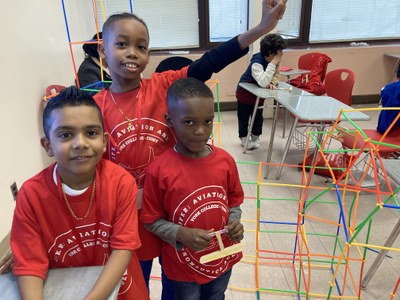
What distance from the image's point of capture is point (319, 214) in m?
2.31

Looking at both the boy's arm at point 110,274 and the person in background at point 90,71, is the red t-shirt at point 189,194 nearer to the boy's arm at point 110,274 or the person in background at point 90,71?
the boy's arm at point 110,274

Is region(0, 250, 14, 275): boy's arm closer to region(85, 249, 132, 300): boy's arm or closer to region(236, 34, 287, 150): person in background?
region(85, 249, 132, 300): boy's arm

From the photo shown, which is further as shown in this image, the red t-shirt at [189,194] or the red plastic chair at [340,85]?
the red plastic chair at [340,85]

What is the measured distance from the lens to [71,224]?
2.60 ft

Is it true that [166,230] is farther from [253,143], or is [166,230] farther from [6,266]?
[253,143]

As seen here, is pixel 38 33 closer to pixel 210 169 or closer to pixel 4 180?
pixel 4 180

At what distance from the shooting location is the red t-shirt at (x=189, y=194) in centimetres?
92

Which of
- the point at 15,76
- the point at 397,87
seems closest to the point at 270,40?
the point at 397,87

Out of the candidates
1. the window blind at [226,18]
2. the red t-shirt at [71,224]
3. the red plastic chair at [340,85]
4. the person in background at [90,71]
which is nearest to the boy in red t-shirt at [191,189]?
the red t-shirt at [71,224]

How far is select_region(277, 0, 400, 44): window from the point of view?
15.4 ft

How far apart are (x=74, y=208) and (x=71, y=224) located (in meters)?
0.04

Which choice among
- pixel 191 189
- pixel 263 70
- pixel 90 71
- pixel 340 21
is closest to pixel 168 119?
pixel 191 189

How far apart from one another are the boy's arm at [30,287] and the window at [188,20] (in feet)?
14.5

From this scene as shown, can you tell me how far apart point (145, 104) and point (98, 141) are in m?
0.23
